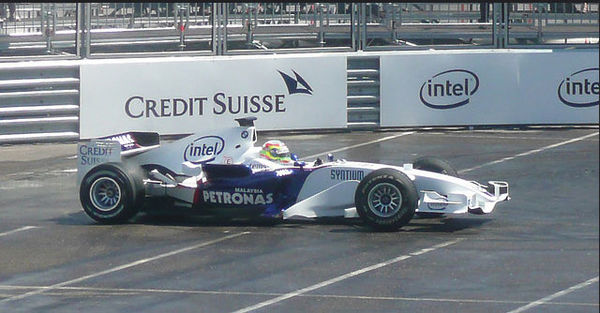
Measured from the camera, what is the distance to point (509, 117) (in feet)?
61.9

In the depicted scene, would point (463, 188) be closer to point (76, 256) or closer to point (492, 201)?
point (492, 201)

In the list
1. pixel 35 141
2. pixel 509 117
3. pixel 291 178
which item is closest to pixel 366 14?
pixel 509 117

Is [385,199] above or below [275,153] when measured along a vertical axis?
below

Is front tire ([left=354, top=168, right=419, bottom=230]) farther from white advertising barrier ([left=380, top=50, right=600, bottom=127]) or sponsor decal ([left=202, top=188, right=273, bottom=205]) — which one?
white advertising barrier ([left=380, top=50, right=600, bottom=127])

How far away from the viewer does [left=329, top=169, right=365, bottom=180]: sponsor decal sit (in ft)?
35.8

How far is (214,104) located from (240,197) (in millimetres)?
6831

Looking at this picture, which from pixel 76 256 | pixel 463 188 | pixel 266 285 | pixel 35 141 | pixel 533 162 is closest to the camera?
pixel 266 285

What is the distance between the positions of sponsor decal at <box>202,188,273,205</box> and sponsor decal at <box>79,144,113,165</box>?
3.84 feet

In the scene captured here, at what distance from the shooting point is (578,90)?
61.5 ft

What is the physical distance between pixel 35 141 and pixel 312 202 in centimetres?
782

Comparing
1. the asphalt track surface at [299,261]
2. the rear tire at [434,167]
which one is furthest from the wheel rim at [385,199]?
the rear tire at [434,167]

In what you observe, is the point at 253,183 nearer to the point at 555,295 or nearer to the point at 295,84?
the point at 555,295

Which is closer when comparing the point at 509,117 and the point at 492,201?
the point at 492,201

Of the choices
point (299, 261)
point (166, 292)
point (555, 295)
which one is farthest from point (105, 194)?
point (555, 295)
